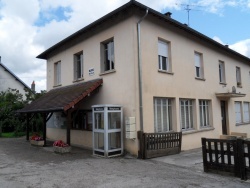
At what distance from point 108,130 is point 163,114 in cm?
308

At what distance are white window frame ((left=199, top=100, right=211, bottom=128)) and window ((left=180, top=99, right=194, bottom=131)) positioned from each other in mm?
1077

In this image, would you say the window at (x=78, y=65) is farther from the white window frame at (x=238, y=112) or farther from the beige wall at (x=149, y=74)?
the white window frame at (x=238, y=112)

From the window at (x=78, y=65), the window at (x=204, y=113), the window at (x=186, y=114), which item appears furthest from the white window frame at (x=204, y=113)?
the window at (x=78, y=65)

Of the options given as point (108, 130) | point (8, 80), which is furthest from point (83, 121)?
point (8, 80)

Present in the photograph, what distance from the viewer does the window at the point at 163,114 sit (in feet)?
37.0

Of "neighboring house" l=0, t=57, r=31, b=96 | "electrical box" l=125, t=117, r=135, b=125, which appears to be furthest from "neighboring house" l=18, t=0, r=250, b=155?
"neighboring house" l=0, t=57, r=31, b=96

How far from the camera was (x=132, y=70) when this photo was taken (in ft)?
33.7

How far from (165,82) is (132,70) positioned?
206 cm

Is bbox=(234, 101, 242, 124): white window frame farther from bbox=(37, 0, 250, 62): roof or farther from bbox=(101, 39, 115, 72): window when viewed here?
bbox=(101, 39, 115, 72): window

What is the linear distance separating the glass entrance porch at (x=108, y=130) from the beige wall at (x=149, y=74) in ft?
1.38

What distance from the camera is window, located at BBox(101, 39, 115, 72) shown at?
1181 centimetres

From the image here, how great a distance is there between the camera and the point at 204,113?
47.8ft

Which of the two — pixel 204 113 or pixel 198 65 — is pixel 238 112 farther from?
pixel 198 65

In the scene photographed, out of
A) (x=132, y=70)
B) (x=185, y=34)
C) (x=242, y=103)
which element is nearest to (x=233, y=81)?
(x=242, y=103)
